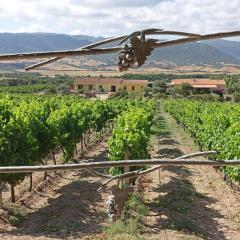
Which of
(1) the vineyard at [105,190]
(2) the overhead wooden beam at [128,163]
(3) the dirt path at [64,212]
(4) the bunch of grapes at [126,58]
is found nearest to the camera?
(4) the bunch of grapes at [126,58]

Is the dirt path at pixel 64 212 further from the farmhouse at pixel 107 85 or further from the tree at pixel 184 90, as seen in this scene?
the farmhouse at pixel 107 85

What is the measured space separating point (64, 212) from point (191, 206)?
3.67m

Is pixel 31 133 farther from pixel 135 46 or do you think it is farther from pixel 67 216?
pixel 135 46

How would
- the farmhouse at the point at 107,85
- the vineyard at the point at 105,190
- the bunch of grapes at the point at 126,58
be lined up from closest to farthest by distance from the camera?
the bunch of grapes at the point at 126,58
the vineyard at the point at 105,190
the farmhouse at the point at 107,85

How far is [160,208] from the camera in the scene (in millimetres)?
13094

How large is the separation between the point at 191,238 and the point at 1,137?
5.47 m

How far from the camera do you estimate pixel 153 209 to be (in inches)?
514

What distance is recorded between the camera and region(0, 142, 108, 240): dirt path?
35.8ft

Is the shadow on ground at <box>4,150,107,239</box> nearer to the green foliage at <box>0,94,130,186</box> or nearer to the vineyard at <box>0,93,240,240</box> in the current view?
the vineyard at <box>0,93,240,240</box>

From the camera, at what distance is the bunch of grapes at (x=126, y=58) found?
1.68 meters

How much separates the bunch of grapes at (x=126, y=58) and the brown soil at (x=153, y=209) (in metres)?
9.27

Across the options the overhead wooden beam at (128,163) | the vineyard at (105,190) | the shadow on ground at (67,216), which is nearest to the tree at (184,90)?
the vineyard at (105,190)

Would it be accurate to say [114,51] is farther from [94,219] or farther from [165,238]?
[94,219]

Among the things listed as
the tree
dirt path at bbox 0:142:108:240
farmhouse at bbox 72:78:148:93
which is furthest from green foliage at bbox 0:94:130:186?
farmhouse at bbox 72:78:148:93
